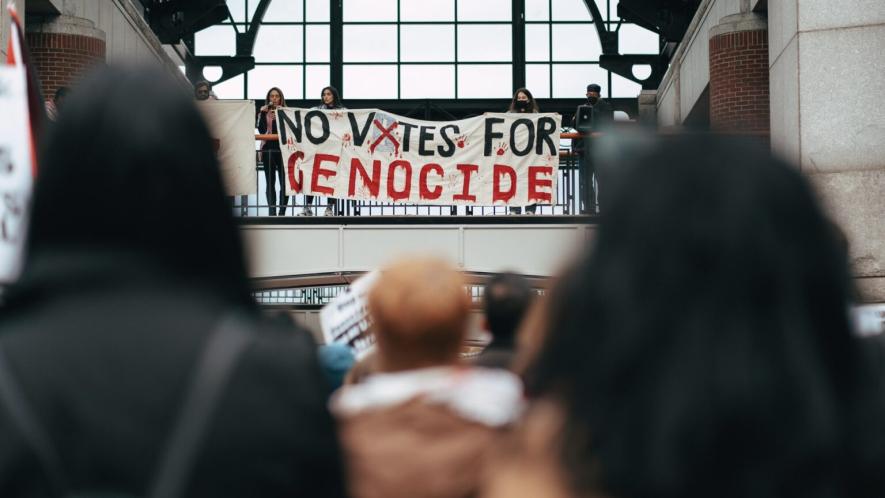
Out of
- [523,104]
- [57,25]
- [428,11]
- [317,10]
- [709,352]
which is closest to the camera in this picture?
[709,352]

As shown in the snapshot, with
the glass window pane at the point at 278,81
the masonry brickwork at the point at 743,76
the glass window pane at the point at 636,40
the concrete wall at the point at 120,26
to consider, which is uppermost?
the glass window pane at the point at 636,40

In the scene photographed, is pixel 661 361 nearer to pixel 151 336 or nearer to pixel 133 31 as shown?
pixel 151 336

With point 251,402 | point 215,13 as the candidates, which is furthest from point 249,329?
point 215,13

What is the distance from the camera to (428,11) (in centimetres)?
3238

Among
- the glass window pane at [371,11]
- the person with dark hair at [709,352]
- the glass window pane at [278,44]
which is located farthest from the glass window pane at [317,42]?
the person with dark hair at [709,352]

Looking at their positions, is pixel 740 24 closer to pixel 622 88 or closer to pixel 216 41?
pixel 622 88

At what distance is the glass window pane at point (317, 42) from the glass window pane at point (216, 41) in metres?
1.78

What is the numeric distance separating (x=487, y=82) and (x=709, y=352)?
30426 millimetres

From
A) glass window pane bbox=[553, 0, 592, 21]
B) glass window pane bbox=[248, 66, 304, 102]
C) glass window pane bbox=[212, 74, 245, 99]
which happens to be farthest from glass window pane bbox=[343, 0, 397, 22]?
glass window pane bbox=[553, 0, 592, 21]

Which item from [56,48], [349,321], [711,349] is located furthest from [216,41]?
[711,349]

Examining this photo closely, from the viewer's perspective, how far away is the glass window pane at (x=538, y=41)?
32.2 metres

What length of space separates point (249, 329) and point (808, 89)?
13.7 metres

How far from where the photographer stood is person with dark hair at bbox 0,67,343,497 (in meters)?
2.00

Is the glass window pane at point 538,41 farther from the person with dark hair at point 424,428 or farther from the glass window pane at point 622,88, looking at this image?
the person with dark hair at point 424,428
